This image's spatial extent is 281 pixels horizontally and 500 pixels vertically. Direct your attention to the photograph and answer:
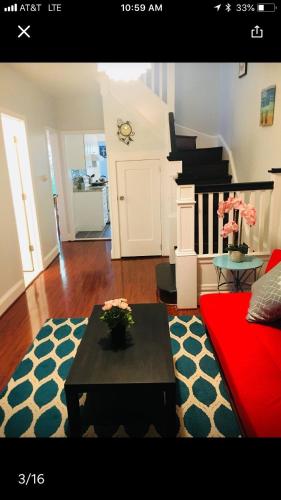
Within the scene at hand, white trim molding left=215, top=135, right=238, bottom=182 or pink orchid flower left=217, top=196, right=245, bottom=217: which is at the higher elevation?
white trim molding left=215, top=135, right=238, bottom=182

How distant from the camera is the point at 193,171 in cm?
414

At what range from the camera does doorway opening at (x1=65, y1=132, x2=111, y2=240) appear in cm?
653

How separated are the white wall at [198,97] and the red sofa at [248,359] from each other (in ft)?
11.2

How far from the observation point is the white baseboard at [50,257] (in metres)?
4.69

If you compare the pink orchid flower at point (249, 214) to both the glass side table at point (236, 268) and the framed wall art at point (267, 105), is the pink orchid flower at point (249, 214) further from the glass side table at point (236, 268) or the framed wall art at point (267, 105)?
the framed wall art at point (267, 105)

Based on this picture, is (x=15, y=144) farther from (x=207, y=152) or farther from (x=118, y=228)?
(x=207, y=152)

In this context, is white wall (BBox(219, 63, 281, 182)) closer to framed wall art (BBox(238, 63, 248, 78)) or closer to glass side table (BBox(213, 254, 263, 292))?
framed wall art (BBox(238, 63, 248, 78))

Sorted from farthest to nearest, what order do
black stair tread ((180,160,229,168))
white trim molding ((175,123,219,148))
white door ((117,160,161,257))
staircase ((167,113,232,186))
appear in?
white trim molding ((175,123,219,148)), white door ((117,160,161,257)), black stair tread ((180,160,229,168)), staircase ((167,113,232,186))

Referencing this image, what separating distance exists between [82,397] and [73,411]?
0.43m

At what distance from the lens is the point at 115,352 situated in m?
1.78

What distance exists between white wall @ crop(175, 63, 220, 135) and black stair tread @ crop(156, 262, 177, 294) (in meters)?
2.57
